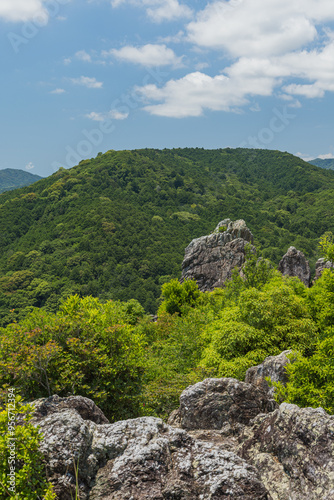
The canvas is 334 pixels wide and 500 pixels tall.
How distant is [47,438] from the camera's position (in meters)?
5.90

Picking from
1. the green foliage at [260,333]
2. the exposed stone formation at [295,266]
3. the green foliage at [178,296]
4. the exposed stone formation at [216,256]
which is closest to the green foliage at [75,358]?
the green foliage at [260,333]

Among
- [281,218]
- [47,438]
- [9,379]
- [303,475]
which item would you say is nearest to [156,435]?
[47,438]

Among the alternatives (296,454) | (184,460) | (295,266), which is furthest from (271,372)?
(295,266)

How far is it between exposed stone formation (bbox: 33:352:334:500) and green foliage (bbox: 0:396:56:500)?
289 millimetres

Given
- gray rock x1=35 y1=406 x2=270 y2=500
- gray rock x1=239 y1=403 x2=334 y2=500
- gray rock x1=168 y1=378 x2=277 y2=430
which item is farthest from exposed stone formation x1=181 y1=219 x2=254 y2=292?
gray rock x1=35 y1=406 x2=270 y2=500

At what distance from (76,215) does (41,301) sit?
4223 cm

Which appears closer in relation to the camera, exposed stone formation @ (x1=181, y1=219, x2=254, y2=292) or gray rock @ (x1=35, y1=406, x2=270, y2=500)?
gray rock @ (x1=35, y1=406, x2=270, y2=500)

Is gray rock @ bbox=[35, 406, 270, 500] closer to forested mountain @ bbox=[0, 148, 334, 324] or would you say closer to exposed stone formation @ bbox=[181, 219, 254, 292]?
exposed stone formation @ bbox=[181, 219, 254, 292]

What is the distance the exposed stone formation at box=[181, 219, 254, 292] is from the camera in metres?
57.2

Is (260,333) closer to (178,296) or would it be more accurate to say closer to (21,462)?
(21,462)

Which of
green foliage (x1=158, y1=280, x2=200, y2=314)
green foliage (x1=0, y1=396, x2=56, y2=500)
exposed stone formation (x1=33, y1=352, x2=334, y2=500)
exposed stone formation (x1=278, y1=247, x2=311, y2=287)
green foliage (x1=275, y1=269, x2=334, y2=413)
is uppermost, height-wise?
green foliage (x1=0, y1=396, x2=56, y2=500)

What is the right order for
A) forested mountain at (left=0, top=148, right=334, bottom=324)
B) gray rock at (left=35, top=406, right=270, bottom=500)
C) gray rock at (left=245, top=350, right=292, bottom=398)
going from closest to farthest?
gray rock at (left=35, top=406, right=270, bottom=500)
gray rock at (left=245, top=350, right=292, bottom=398)
forested mountain at (left=0, top=148, right=334, bottom=324)

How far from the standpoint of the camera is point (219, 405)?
8633mm

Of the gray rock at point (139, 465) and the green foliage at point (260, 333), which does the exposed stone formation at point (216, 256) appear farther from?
the gray rock at point (139, 465)
